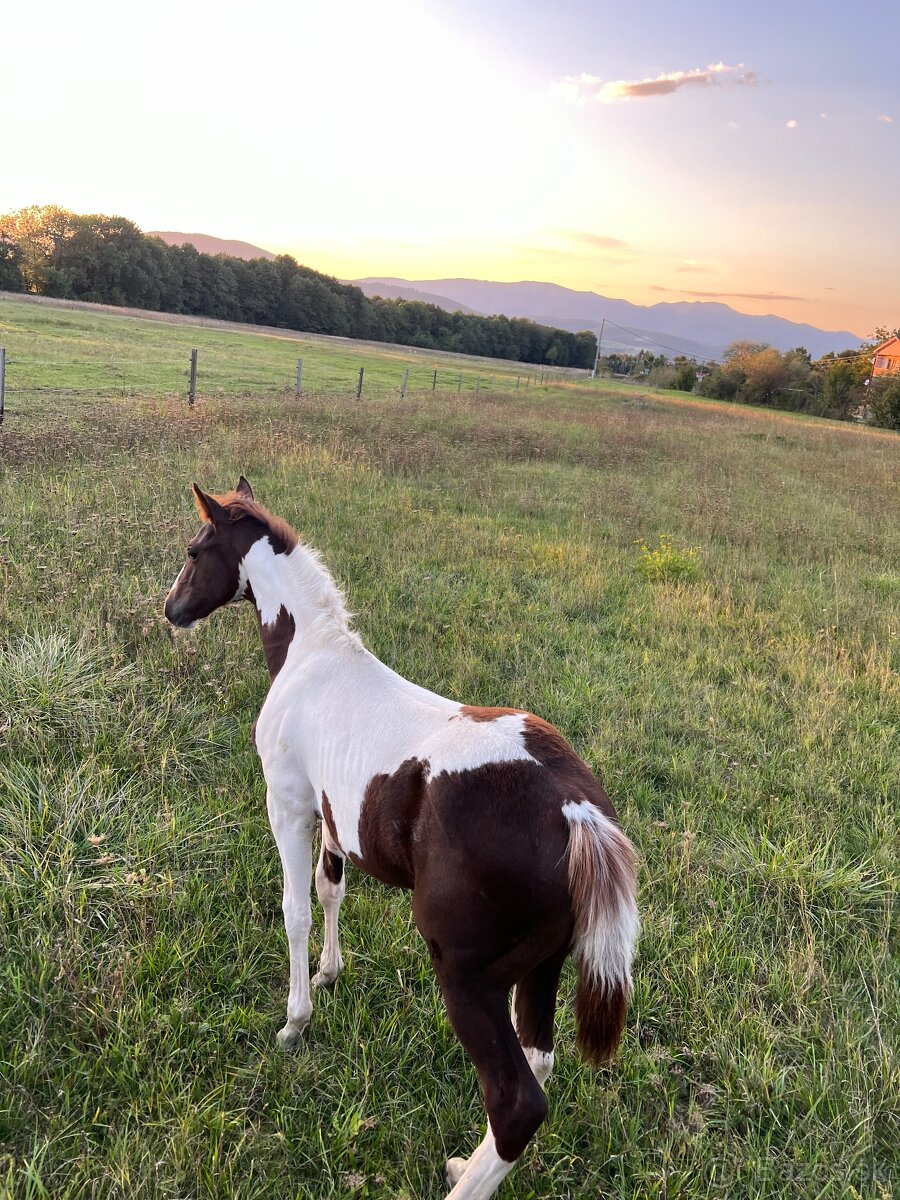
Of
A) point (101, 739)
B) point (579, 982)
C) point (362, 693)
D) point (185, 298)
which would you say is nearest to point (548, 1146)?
point (579, 982)

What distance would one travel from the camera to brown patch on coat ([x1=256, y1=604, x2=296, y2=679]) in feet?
8.63

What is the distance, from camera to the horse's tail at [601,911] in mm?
1590

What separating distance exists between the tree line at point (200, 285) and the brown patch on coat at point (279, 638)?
192ft

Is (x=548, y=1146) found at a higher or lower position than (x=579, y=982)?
lower

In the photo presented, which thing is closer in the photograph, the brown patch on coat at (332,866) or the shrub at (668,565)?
the brown patch on coat at (332,866)

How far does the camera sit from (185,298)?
6012 cm

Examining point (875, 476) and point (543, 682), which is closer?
point (543, 682)

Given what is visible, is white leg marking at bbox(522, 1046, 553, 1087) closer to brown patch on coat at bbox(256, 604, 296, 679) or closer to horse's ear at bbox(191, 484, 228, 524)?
brown patch on coat at bbox(256, 604, 296, 679)

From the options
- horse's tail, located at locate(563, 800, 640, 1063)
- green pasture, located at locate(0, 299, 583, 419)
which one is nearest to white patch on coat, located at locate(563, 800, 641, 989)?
horse's tail, located at locate(563, 800, 640, 1063)

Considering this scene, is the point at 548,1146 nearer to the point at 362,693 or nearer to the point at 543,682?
the point at 362,693

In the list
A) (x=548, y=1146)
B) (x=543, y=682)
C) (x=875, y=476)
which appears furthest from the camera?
(x=875, y=476)

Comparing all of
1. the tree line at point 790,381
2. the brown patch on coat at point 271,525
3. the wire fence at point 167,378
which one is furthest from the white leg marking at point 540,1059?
the tree line at point 790,381

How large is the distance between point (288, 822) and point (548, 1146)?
1303 millimetres

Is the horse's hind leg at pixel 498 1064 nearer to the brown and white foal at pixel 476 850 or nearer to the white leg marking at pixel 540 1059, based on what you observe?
the brown and white foal at pixel 476 850
